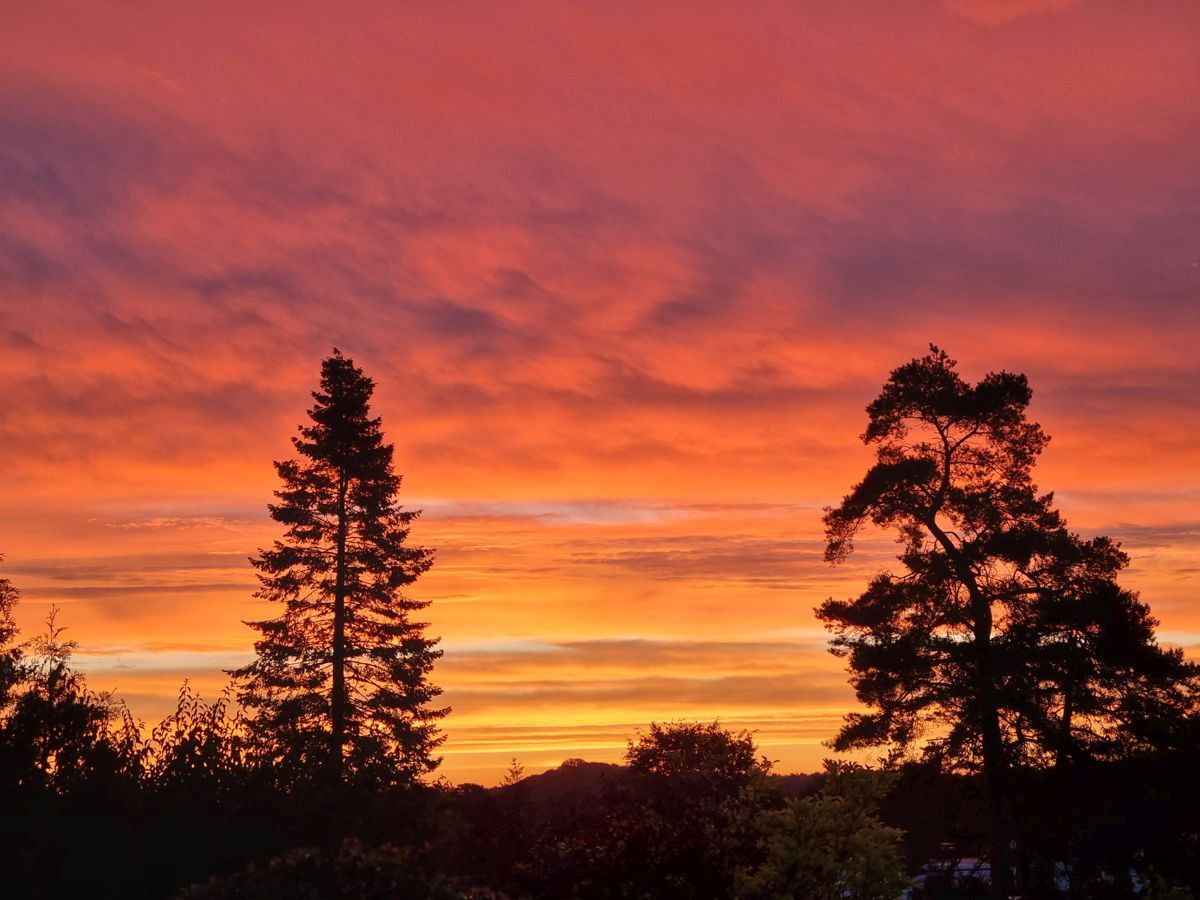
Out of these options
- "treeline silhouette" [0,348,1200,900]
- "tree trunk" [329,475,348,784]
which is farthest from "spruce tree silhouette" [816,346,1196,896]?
"tree trunk" [329,475,348,784]

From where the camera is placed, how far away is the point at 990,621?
1353 inches

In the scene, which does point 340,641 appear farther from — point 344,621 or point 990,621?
point 990,621

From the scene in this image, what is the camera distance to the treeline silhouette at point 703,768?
23.3m

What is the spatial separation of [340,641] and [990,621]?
2372cm

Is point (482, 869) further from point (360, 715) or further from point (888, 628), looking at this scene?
point (360, 715)

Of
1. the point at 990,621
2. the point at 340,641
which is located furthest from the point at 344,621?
the point at 990,621

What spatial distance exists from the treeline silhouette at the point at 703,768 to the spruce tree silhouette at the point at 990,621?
8 centimetres

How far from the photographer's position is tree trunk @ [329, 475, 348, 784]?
4403 centimetres

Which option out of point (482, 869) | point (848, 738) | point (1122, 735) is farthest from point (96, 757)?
point (1122, 735)

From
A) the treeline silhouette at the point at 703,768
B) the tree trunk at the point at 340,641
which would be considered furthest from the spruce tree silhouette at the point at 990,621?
the tree trunk at the point at 340,641

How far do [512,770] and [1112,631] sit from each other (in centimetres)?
4050

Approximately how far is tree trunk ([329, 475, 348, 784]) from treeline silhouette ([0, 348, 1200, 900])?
0.27ft

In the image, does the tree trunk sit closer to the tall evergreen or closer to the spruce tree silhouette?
the tall evergreen

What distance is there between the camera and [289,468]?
155 feet
